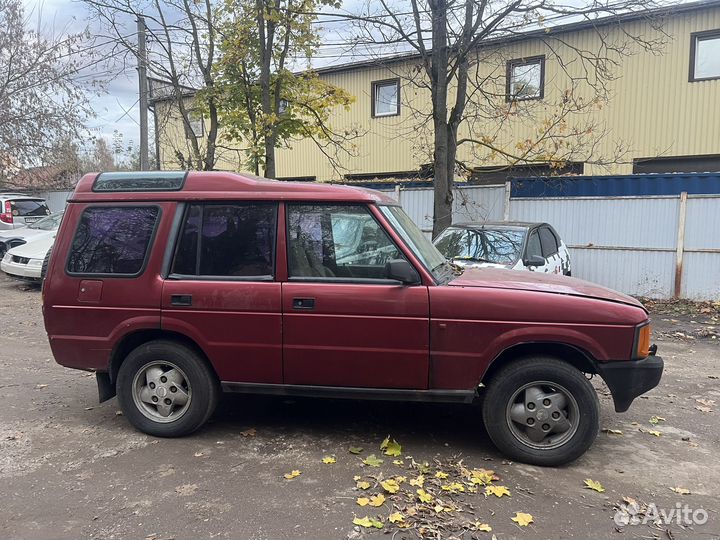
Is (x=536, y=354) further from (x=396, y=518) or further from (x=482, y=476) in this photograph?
(x=396, y=518)

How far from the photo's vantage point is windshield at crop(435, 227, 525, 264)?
24.6 feet

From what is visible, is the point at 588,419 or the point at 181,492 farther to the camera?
the point at 588,419

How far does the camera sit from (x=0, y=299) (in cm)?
1099

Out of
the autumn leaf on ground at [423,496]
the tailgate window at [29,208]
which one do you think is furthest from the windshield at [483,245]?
the tailgate window at [29,208]

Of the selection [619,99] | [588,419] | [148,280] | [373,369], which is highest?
[619,99]

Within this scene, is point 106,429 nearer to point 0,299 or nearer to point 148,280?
point 148,280

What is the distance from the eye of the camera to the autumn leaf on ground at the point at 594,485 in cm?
354

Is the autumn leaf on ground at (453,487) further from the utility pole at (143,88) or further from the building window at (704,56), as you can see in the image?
the building window at (704,56)

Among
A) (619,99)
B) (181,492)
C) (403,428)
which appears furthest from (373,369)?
(619,99)

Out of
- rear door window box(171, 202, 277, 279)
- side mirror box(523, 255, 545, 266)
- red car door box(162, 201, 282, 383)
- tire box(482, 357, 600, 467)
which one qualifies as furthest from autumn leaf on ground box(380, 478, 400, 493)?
side mirror box(523, 255, 545, 266)

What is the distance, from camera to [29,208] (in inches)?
606

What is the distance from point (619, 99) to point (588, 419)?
520 inches

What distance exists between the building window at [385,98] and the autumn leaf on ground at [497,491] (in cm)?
1548

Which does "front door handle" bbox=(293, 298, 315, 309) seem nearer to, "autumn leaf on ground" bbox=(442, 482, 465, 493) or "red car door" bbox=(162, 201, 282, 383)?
"red car door" bbox=(162, 201, 282, 383)
